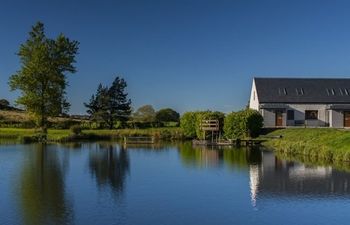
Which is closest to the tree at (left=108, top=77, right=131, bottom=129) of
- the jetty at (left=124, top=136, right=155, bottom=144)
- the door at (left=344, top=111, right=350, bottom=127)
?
the jetty at (left=124, top=136, right=155, bottom=144)

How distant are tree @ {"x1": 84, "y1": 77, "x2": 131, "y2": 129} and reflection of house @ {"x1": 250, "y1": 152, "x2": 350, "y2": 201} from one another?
138ft

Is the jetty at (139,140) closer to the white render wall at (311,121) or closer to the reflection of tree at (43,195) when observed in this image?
the white render wall at (311,121)

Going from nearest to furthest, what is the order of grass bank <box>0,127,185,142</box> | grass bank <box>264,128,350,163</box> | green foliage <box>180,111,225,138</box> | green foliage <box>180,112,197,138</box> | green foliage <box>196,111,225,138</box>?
1. grass bank <box>264,128,350,163</box>
2. green foliage <box>196,111,225,138</box>
3. green foliage <box>180,111,225,138</box>
4. grass bank <box>0,127,185,142</box>
5. green foliage <box>180,112,197,138</box>

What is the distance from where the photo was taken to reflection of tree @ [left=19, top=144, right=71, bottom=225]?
42.8 feet

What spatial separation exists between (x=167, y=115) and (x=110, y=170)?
56083mm

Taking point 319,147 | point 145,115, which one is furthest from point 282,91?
point 145,115

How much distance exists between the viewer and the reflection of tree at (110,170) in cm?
1935

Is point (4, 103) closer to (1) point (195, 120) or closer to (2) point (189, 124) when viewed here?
(2) point (189, 124)

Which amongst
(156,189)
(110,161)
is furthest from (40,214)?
(110,161)

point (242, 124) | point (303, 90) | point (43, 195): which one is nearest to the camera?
point (43, 195)

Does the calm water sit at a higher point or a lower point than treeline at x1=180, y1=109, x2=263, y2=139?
lower

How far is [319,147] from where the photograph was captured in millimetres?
30750

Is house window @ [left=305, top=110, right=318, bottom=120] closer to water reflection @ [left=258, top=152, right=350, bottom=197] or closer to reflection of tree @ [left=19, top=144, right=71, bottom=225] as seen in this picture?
water reflection @ [left=258, top=152, right=350, bottom=197]

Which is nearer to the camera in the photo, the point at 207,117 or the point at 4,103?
the point at 207,117
